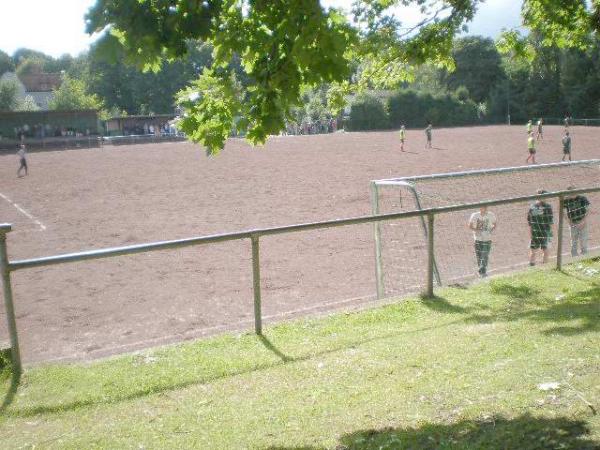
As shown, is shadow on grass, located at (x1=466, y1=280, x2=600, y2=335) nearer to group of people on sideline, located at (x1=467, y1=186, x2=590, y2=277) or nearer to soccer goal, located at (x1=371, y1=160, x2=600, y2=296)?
soccer goal, located at (x1=371, y1=160, x2=600, y2=296)

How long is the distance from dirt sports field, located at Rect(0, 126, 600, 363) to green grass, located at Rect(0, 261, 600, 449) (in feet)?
3.84

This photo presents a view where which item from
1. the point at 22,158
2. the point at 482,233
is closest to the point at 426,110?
the point at 22,158

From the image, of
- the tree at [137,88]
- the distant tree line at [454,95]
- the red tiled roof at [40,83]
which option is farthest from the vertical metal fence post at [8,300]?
the red tiled roof at [40,83]

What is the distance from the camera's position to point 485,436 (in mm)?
3926

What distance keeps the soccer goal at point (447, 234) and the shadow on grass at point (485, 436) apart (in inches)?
198

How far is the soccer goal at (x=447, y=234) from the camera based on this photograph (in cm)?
1000

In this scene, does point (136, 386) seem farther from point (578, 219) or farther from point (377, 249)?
point (578, 219)

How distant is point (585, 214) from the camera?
12.3 meters

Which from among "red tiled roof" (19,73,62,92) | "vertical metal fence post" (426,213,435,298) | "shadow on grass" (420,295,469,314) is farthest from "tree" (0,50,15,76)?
"shadow on grass" (420,295,469,314)

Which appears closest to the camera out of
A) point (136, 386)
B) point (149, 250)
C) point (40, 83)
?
point (136, 386)

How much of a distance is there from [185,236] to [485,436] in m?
16.0

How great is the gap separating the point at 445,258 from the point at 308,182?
17360 mm

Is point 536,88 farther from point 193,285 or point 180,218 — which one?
point 193,285

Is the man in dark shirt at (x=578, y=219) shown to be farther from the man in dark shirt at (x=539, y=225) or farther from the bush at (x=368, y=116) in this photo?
the bush at (x=368, y=116)
